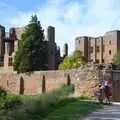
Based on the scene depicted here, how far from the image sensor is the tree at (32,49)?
231ft

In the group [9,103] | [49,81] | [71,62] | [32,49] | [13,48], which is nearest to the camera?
[9,103]

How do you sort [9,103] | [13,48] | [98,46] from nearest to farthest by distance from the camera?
[9,103] < [13,48] < [98,46]

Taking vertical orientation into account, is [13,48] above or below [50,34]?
below

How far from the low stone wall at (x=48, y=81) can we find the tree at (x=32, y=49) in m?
5.63

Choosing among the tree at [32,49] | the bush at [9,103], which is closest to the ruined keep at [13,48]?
the tree at [32,49]

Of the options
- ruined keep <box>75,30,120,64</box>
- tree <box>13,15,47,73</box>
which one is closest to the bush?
tree <box>13,15,47,73</box>

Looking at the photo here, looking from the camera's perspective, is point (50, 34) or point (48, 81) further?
point (50, 34)

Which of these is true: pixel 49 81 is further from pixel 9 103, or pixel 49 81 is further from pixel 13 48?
pixel 13 48

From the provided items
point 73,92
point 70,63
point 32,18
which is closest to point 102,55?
point 70,63

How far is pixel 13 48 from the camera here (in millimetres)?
102000

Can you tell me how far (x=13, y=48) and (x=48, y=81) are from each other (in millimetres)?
48074

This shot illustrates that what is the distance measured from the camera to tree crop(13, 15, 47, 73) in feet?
231

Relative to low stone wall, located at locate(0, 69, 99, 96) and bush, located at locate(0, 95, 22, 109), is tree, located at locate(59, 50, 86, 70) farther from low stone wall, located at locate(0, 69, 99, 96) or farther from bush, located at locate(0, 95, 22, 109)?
bush, located at locate(0, 95, 22, 109)

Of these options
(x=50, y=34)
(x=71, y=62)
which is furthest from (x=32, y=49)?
(x=50, y=34)
